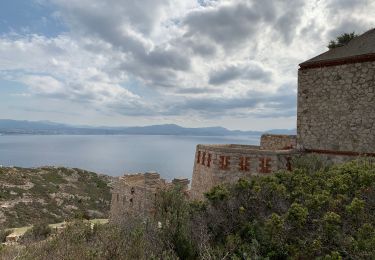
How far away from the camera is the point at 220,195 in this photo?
30.5ft

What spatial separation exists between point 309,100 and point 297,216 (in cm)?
870

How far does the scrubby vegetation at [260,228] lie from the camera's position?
6.84 metres

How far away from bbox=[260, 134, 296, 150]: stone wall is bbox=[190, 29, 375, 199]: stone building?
2.44 m

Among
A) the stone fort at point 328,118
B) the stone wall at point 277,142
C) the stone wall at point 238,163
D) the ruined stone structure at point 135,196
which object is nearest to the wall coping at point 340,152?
the stone fort at point 328,118

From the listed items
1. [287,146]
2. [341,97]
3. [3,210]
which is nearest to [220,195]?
[341,97]

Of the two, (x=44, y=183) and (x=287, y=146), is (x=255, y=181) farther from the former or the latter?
(x=44, y=183)

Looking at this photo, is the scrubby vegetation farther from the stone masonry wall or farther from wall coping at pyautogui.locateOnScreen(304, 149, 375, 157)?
the stone masonry wall

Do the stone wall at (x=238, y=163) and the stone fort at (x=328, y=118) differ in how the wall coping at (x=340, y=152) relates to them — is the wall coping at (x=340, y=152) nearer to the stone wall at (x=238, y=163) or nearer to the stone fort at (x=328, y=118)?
the stone fort at (x=328, y=118)

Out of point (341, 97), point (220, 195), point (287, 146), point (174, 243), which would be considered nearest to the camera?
point (174, 243)

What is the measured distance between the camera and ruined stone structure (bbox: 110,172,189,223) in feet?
58.4

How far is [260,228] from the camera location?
8.15m

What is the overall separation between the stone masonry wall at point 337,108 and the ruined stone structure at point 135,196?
632cm

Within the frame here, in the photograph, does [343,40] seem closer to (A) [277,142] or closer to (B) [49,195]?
(A) [277,142]

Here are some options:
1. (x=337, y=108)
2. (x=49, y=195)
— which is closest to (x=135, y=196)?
(x=337, y=108)
